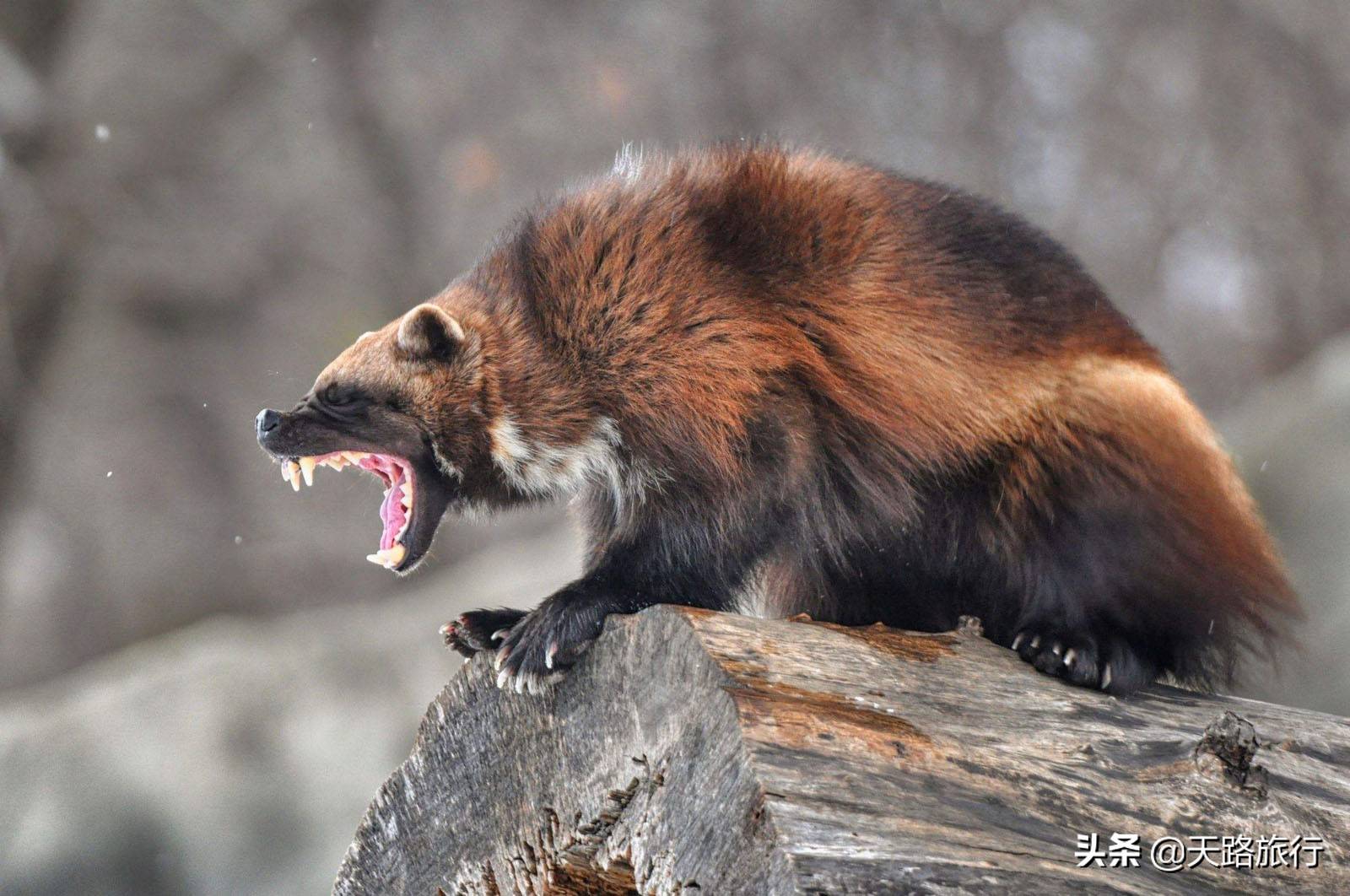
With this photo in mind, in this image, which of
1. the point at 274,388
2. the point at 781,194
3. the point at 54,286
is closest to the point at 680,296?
the point at 781,194

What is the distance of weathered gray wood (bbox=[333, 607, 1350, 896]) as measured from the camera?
1.28m

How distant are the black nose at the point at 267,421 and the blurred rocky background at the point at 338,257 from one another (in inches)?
111

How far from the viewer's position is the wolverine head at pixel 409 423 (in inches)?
83.8

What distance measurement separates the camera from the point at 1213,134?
5.05m

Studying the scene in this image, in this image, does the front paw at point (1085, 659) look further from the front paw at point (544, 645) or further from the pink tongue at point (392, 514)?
the pink tongue at point (392, 514)

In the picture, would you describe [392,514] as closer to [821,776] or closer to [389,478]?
[389,478]

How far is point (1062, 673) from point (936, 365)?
537 mm

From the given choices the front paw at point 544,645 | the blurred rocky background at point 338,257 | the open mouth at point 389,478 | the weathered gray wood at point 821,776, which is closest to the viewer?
the weathered gray wood at point 821,776

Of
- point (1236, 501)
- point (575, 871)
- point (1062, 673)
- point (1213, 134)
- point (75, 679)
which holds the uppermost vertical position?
point (1213, 134)

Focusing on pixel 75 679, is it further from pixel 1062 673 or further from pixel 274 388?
pixel 1062 673

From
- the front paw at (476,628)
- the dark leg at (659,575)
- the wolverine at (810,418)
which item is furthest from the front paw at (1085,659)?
the front paw at (476,628)

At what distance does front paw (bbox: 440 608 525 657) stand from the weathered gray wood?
15cm

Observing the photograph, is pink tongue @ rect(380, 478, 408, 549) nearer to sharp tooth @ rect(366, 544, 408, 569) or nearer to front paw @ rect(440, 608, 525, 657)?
sharp tooth @ rect(366, 544, 408, 569)

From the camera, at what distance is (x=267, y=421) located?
2100mm
